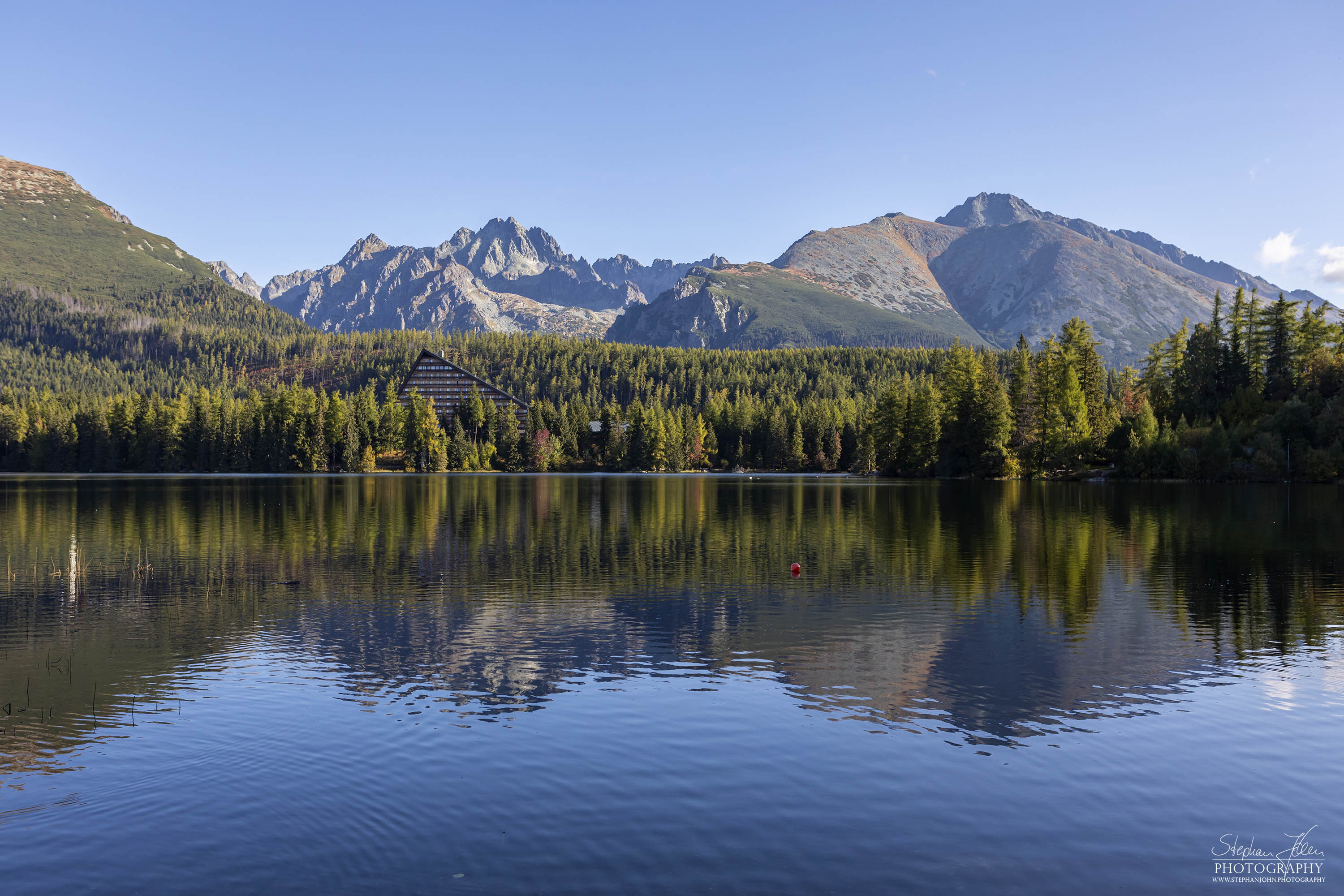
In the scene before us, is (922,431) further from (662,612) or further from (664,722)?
(664,722)

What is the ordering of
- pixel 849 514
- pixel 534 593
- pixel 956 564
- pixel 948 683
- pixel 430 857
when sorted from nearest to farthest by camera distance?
pixel 430 857 → pixel 948 683 → pixel 534 593 → pixel 956 564 → pixel 849 514

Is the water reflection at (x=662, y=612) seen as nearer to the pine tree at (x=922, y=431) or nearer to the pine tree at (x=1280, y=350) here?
the pine tree at (x=1280, y=350)

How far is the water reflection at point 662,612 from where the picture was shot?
915 inches

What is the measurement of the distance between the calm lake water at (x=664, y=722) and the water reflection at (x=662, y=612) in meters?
0.22

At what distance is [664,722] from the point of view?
21.0 metres

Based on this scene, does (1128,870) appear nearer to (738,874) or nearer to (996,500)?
(738,874)

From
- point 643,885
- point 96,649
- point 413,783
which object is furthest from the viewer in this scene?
point 96,649

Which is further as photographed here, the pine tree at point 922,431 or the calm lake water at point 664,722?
the pine tree at point 922,431

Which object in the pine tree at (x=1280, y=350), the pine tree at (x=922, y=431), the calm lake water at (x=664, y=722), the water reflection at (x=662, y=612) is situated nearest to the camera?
the calm lake water at (x=664, y=722)

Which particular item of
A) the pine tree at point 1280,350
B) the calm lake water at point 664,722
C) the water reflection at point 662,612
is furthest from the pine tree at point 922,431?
the calm lake water at point 664,722

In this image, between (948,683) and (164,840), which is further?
(948,683)

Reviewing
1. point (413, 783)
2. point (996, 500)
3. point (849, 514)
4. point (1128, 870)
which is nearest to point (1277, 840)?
point (1128, 870)

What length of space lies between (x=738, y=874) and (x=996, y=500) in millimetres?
96264

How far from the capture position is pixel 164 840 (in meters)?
14.6
